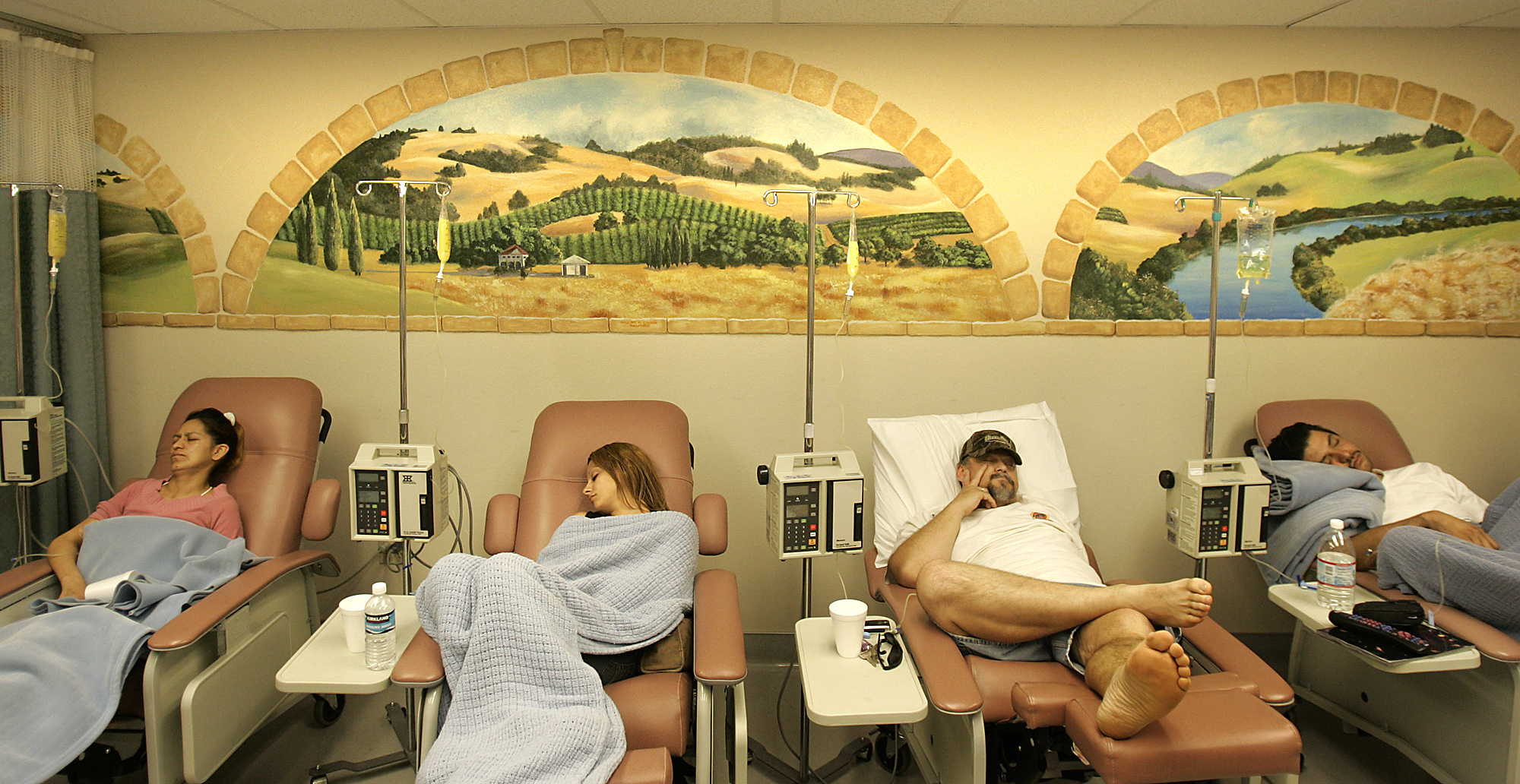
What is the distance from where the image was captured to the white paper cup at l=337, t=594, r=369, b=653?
185 cm

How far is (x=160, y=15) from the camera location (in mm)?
2551

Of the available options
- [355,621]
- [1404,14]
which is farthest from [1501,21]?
[355,621]

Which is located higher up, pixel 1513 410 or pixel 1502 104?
pixel 1502 104

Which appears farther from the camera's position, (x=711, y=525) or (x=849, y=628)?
(x=711, y=525)

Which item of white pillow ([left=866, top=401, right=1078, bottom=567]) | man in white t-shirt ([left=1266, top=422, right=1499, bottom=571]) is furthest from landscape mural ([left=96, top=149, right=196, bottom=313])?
man in white t-shirt ([left=1266, top=422, right=1499, bottom=571])

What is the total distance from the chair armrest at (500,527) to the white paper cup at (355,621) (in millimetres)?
384

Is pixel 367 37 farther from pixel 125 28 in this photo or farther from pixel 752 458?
pixel 752 458

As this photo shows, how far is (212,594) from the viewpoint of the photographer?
6.47 ft

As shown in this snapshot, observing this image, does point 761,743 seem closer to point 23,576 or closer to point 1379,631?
point 1379,631

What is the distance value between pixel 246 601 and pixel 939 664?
1651 mm

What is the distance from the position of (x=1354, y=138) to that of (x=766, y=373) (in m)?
2.13

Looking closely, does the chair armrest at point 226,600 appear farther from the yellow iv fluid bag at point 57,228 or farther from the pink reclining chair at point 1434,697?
the pink reclining chair at point 1434,697

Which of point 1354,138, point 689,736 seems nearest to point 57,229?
point 689,736

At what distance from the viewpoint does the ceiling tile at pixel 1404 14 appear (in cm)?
247
